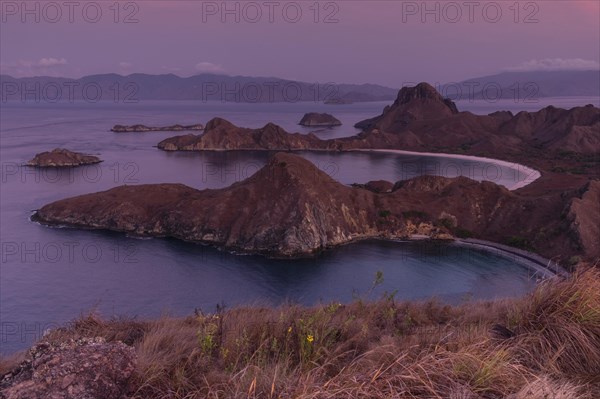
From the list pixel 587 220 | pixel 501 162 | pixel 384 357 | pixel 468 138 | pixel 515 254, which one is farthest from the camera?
pixel 468 138

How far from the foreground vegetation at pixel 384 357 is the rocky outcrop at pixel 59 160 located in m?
106

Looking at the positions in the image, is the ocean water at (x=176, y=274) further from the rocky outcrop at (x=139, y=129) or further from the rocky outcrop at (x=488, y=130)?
the rocky outcrop at (x=139, y=129)

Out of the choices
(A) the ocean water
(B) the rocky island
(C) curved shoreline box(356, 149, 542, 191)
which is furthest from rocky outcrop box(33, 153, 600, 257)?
(B) the rocky island

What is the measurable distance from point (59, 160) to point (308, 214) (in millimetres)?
71274

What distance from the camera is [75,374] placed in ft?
12.7

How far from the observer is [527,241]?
50.6m

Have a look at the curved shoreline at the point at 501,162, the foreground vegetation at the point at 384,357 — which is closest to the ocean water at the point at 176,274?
the foreground vegetation at the point at 384,357

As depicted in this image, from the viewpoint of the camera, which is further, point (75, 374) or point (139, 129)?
point (139, 129)

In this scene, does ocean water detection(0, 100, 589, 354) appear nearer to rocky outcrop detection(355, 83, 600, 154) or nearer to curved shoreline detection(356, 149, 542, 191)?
curved shoreline detection(356, 149, 542, 191)

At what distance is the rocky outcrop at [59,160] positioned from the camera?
101 metres

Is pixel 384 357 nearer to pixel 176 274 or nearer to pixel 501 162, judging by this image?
pixel 176 274

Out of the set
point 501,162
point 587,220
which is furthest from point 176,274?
point 501,162

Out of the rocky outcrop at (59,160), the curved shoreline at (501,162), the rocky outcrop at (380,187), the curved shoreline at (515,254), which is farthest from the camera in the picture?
the rocky outcrop at (59,160)

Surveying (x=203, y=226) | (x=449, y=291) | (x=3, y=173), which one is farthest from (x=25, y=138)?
(x=449, y=291)
